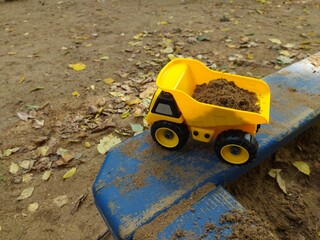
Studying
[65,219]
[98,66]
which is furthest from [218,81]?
[98,66]

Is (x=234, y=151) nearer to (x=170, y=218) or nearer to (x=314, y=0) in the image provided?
(x=170, y=218)

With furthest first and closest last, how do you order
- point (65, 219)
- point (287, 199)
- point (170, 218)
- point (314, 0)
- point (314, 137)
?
point (314, 0)
point (314, 137)
point (65, 219)
point (287, 199)
point (170, 218)

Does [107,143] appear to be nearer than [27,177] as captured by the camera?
No

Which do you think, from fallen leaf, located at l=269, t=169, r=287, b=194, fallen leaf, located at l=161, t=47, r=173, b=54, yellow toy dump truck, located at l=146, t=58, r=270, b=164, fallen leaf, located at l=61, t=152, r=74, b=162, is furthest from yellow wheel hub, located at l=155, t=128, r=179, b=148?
fallen leaf, located at l=161, t=47, r=173, b=54

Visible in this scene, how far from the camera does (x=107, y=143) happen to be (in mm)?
2375

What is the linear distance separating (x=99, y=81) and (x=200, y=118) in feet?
6.47

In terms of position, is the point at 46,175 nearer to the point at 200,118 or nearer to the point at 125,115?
the point at 125,115

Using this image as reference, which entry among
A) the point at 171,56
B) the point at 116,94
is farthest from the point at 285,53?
the point at 116,94

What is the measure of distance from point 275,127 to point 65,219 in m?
1.43

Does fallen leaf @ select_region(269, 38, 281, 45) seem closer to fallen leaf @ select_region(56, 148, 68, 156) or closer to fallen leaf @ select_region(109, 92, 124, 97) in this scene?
fallen leaf @ select_region(109, 92, 124, 97)

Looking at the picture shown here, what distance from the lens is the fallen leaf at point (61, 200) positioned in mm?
1976

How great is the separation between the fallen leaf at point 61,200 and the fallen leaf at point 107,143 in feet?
1.47

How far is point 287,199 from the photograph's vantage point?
1.74m

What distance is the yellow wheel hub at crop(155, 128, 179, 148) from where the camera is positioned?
5.01ft
